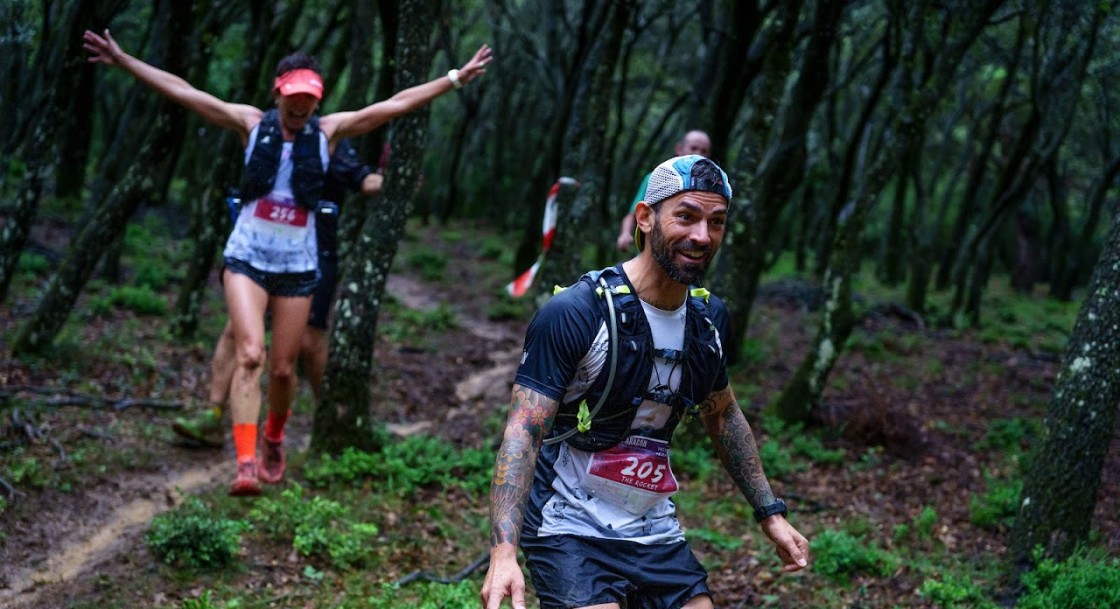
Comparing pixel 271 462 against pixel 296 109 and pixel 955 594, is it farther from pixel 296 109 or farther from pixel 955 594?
pixel 955 594

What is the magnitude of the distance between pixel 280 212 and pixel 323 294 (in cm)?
99

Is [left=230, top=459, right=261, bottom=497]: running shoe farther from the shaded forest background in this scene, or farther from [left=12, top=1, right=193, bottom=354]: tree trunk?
[left=12, top=1, right=193, bottom=354]: tree trunk

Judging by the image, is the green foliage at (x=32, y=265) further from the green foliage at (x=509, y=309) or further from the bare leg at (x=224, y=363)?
the bare leg at (x=224, y=363)

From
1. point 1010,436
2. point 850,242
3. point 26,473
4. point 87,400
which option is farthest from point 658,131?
point 26,473

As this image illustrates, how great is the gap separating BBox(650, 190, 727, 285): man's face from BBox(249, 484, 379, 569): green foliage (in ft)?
11.2

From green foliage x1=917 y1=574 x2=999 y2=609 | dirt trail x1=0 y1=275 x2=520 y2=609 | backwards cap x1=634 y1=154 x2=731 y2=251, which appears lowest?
dirt trail x1=0 y1=275 x2=520 y2=609

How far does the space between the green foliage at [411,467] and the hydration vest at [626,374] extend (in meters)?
3.86

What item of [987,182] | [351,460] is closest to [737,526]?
[351,460]

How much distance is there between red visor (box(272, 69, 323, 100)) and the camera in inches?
233

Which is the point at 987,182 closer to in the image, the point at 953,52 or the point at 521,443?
the point at 953,52

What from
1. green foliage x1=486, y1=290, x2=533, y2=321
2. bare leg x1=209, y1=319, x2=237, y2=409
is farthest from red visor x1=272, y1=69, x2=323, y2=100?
green foliage x1=486, y1=290, x2=533, y2=321

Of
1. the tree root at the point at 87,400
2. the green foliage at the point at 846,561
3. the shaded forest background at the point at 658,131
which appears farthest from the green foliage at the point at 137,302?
the green foliage at the point at 846,561

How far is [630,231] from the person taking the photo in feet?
33.1

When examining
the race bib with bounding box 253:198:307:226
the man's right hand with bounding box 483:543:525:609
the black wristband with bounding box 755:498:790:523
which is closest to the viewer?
the man's right hand with bounding box 483:543:525:609
